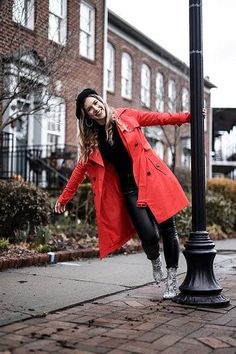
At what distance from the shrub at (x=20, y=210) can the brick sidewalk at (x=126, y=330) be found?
3564mm

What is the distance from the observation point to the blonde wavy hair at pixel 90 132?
4.74 m

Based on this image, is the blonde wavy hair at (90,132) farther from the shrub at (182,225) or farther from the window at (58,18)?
the shrub at (182,225)

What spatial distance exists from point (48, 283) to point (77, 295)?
67cm

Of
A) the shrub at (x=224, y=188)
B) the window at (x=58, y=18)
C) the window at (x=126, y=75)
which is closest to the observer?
the window at (x=58, y=18)

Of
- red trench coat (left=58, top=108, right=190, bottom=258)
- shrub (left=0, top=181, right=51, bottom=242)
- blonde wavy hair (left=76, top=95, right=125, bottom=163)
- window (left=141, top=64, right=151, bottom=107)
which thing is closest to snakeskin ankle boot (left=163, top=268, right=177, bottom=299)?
red trench coat (left=58, top=108, right=190, bottom=258)

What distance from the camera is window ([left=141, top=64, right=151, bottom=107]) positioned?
73.8ft

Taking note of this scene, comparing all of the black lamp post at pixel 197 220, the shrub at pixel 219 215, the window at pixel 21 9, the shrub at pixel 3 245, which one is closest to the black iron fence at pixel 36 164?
the shrub at pixel 219 215

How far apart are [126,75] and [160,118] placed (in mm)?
17395

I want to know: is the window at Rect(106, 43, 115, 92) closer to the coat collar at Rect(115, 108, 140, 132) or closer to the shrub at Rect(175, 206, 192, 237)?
the shrub at Rect(175, 206, 192, 237)

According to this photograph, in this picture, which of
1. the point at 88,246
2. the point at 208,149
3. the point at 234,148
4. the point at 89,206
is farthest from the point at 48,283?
the point at 234,148

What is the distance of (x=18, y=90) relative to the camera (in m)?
7.93

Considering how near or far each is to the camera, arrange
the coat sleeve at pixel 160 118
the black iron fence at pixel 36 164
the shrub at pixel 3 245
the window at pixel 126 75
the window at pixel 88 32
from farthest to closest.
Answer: the window at pixel 126 75, the window at pixel 88 32, the black iron fence at pixel 36 164, the shrub at pixel 3 245, the coat sleeve at pixel 160 118

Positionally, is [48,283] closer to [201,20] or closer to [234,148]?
[201,20]

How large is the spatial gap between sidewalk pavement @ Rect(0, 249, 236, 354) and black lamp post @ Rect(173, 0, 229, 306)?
0.71ft
